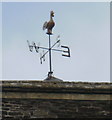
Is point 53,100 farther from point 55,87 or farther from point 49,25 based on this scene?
point 49,25

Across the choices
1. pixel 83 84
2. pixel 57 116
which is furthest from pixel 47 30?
pixel 57 116

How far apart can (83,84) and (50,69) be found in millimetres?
2308

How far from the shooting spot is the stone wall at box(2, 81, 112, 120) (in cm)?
1113

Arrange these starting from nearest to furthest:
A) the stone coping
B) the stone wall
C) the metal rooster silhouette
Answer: the stone wall, the stone coping, the metal rooster silhouette

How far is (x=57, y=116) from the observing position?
440 inches

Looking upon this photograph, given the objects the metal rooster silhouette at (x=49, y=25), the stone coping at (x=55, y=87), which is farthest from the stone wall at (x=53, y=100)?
the metal rooster silhouette at (x=49, y=25)

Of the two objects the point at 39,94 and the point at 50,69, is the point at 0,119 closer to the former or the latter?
the point at 39,94

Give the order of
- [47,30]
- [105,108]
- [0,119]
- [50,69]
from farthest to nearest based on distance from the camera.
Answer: [47,30] < [50,69] < [105,108] < [0,119]

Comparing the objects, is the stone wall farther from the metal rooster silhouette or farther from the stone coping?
the metal rooster silhouette

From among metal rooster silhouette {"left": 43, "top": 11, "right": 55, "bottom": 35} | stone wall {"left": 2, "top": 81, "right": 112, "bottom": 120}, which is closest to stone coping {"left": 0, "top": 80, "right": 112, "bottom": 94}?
stone wall {"left": 2, "top": 81, "right": 112, "bottom": 120}

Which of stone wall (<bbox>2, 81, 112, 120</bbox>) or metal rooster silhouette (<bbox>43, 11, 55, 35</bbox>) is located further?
metal rooster silhouette (<bbox>43, 11, 55, 35</bbox>)

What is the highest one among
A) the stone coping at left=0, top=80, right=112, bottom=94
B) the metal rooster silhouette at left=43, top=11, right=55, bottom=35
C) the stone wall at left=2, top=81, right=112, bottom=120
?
the metal rooster silhouette at left=43, top=11, right=55, bottom=35

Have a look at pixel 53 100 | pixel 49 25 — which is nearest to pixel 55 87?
pixel 53 100

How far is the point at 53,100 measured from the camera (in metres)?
11.3
